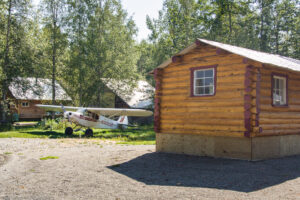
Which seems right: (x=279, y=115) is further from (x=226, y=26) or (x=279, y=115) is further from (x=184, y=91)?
(x=226, y=26)

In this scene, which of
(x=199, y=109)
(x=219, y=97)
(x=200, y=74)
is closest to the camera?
(x=219, y=97)

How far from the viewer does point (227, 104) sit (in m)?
11.4

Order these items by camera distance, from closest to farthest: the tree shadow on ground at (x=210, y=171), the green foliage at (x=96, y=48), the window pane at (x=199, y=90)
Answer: the tree shadow on ground at (x=210, y=171)
the window pane at (x=199, y=90)
the green foliage at (x=96, y=48)

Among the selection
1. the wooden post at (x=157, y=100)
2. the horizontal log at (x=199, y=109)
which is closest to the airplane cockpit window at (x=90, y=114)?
the wooden post at (x=157, y=100)

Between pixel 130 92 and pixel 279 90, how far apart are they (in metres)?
24.5

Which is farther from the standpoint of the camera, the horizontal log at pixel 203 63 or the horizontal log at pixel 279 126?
the horizontal log at pixel 203 63

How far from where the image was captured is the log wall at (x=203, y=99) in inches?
440

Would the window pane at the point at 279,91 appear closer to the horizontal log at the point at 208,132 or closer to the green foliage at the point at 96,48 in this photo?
the horizontal log at the point at 208,132

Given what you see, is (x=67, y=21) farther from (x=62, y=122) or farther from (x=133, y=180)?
(x=133, y=180)

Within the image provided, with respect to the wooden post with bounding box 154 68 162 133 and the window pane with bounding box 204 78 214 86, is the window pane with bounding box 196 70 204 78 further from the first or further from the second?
the wooden post with bounding box 154 68 162 133

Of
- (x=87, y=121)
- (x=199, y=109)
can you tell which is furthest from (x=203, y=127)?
(x=87, y=121)

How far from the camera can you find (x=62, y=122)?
27859 mm

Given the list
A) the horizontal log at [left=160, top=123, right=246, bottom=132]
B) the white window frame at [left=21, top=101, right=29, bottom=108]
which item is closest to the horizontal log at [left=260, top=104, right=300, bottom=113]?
the horizontal log at [left=160, top=123, right=246, bottom=132]

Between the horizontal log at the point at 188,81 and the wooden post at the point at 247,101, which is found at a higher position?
the horizontal log at the point at 188,81
